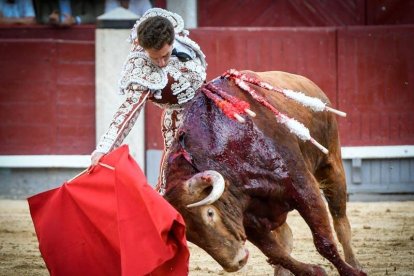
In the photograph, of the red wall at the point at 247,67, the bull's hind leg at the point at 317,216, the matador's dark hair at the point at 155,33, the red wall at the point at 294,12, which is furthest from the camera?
the red wall at the point at 294,12

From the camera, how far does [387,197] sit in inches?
343

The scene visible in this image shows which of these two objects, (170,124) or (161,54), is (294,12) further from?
(161,54)

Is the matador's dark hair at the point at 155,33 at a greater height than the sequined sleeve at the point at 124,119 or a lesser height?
greater

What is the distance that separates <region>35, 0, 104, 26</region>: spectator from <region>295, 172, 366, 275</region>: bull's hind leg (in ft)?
16.8

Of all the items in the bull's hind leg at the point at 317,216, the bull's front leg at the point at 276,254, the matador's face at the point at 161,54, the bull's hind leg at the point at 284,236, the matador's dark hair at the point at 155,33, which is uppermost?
the matador's dark hair at the point at 155,33

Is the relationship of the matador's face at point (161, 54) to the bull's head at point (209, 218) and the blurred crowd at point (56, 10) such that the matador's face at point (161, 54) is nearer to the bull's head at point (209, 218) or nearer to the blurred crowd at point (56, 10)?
the bull's head at point (209, 218)

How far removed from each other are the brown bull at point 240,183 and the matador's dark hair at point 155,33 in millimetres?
432

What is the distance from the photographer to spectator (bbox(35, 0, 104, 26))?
30.2ft

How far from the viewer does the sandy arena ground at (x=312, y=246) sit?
542cm

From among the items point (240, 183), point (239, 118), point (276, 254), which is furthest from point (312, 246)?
point (239, 118)

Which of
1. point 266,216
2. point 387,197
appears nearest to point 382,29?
point 387,197

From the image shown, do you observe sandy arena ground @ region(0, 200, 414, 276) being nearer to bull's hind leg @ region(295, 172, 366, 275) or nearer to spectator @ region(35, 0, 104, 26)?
bull's hind leg @ region(295, 172, 366, 275)

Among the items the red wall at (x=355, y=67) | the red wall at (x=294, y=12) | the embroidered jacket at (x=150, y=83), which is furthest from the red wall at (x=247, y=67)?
the embroidered jacket at (x=150, y=83)

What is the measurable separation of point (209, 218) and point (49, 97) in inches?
195
